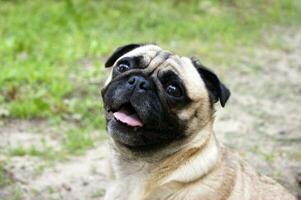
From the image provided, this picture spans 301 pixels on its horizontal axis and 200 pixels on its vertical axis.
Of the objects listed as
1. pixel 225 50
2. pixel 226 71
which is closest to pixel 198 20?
pixel 225 50

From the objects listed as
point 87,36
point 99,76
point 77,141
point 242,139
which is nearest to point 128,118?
point 77,141

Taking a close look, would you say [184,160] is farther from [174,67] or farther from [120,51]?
[120,51]

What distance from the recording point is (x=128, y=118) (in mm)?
4332

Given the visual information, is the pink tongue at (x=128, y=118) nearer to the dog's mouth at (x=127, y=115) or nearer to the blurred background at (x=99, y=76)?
the dog's mouth at (x=127, y=115)

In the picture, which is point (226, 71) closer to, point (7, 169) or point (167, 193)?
point (7, 169)

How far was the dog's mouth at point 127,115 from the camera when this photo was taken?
4283 millimetres

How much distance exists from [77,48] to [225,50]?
209cm

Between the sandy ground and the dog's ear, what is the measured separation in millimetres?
1669

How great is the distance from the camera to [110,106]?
4.33m

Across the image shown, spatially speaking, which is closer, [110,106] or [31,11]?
[110,106]

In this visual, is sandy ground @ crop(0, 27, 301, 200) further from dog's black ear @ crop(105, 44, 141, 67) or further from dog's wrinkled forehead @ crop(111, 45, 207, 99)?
dog's wrinkled forehead @ crop(111, 45, 207, 99)

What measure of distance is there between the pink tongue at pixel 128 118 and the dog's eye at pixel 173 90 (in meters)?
0.25

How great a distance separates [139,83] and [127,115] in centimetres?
23

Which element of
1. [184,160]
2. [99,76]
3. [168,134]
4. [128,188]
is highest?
[168,134]
